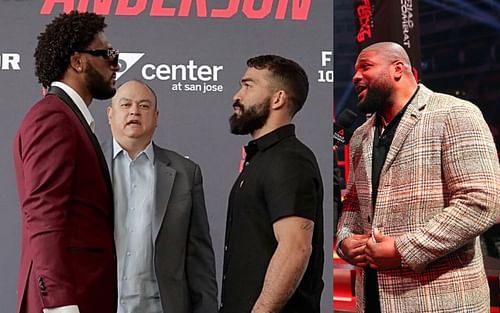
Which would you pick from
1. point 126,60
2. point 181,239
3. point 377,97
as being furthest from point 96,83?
point 377,97

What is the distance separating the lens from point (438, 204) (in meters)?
2.47

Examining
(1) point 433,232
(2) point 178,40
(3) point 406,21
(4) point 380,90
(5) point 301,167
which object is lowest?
(1) point 433,232

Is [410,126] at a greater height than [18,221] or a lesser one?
greater

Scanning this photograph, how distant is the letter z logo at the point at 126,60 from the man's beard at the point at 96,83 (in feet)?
2.09

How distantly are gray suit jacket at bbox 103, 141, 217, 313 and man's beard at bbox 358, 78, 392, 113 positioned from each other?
2.64 ft

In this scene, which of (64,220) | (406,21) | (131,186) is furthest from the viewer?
(406,21)

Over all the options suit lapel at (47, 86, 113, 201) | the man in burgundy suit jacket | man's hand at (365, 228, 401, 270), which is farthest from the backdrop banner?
suit lapel at (47, 86, 113, 201)

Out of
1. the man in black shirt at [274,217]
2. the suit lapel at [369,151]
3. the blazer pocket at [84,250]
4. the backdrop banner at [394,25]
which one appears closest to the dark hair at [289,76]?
the man in black shirt at [274,217]

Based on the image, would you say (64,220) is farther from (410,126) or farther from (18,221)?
(410,126)

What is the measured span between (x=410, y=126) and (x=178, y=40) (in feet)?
3.64

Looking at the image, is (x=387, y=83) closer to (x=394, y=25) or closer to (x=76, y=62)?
(x=76, y=62)

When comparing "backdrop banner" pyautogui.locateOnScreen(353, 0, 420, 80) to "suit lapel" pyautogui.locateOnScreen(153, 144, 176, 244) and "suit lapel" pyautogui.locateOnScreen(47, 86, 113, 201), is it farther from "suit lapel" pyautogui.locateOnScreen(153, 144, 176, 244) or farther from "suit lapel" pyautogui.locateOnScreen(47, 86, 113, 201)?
"suit lapel" pyautogui.locateOnScreen(47, 86, 113, 201)

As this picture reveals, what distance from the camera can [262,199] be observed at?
2.34 metres

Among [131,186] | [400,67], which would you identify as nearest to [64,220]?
[131,186]
